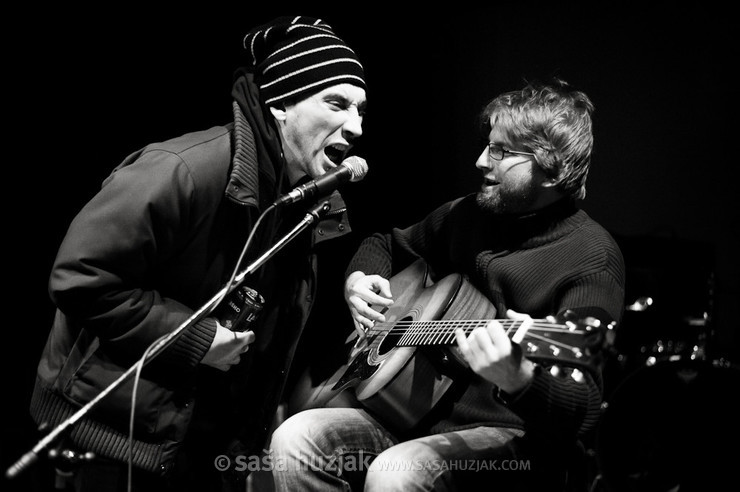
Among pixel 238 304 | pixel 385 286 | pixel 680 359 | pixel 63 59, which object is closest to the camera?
pixel 680 359

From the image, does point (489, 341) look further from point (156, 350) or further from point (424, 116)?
point (424, 116)

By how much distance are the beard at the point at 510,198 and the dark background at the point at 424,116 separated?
103 centimetres

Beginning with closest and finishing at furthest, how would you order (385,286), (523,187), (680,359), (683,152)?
(680,359), (523,187), (385,286), (683,152)

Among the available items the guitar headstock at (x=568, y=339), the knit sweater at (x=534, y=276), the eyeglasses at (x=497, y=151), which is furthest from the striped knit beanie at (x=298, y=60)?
the guitar headstock at (x=568, y=339)

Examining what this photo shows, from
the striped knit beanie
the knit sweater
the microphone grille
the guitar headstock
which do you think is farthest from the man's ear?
the guitar headstock

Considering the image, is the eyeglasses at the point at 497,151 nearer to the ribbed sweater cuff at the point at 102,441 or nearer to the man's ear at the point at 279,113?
the man's ear at the point at 279,113

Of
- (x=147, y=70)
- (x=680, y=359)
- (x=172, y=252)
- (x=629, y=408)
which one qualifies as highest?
(x=147, y=70)

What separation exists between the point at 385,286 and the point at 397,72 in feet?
5.64

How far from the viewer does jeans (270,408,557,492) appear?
215 cm

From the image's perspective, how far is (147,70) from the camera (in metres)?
3.31

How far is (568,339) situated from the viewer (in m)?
1.82

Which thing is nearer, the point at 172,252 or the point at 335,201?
the point at 172,252

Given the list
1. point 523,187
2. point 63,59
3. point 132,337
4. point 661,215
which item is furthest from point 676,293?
point 63,59

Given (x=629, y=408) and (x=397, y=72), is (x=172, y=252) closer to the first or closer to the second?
(x=629, y=408)
